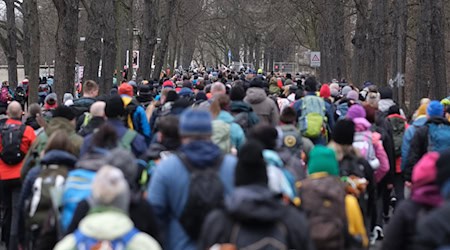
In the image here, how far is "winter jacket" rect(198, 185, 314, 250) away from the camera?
521cm

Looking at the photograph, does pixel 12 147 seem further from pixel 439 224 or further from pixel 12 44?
pixel 12 44

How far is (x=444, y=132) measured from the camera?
37.2 ft

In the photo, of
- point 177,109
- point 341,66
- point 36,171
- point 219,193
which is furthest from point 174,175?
point 341,66

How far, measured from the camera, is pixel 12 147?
11.4 meters

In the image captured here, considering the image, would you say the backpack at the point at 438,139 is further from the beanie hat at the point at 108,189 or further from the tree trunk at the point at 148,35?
the tree trunk at the point at 148,35

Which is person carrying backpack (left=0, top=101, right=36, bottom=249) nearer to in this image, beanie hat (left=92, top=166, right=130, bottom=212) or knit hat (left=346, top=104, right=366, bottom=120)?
knit hat (left=346, top=104, right=366, bottom=120)

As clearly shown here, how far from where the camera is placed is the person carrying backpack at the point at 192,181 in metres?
6.30

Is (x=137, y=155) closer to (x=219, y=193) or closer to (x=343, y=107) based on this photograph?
(x=219, y=193)

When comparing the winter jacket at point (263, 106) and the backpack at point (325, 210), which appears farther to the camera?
the winter jacket at point (263, 106)

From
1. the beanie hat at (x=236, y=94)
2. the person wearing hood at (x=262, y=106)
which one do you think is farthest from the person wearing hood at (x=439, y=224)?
the person wearing hood at (x=262, y=106)

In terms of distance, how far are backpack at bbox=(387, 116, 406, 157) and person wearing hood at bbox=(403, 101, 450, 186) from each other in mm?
1802

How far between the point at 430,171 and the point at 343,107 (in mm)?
10133

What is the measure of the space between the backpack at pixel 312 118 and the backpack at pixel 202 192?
6.50 m

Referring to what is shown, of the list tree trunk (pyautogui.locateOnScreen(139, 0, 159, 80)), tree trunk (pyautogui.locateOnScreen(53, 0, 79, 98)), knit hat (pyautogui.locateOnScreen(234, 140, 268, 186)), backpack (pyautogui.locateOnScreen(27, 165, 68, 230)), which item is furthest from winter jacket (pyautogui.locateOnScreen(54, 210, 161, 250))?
tree trunk (pyautogui.locateOnScreen(139, 0, 159, 80))
